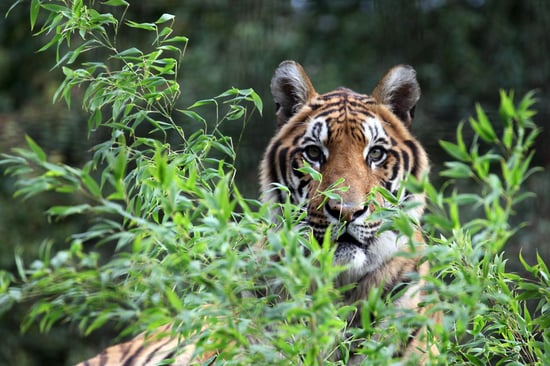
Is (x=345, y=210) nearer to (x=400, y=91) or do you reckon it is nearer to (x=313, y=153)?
(x=313, y=153)

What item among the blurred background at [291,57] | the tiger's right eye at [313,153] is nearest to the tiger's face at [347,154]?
the tiger's right eye at [313,153]

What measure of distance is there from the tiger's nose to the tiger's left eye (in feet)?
0.77

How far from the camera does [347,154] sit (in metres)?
2.46

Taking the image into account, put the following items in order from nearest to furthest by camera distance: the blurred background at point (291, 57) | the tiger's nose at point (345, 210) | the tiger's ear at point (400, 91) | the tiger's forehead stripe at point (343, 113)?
the tiger's nose at point (345, 210), the tiger's forehead stripe at point (343, 113), the tiger's ear at point (400, 91), the blurred background at point (291, 57)

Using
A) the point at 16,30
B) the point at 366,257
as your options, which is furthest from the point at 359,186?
the point at 16,30

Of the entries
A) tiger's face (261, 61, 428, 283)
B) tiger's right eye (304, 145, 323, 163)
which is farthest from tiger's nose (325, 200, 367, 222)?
tiger's right eye (304, 145, 323, 163)

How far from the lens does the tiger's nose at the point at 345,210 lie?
2301mm

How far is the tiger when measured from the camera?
7.70ft

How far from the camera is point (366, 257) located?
7.87 feet

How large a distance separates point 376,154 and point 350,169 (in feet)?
0.55

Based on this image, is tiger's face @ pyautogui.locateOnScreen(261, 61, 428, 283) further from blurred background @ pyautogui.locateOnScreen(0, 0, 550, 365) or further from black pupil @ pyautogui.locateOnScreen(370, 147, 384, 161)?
blurred background @ pyautogui.locateOnScreen(0, 0, 550, 365)

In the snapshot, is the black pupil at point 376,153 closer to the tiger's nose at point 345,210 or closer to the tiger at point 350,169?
the tiger at point 350,169

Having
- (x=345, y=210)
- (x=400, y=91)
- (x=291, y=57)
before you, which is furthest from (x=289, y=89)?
(x=291, y=57)

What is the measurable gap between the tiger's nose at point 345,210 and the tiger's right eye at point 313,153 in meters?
0.22
